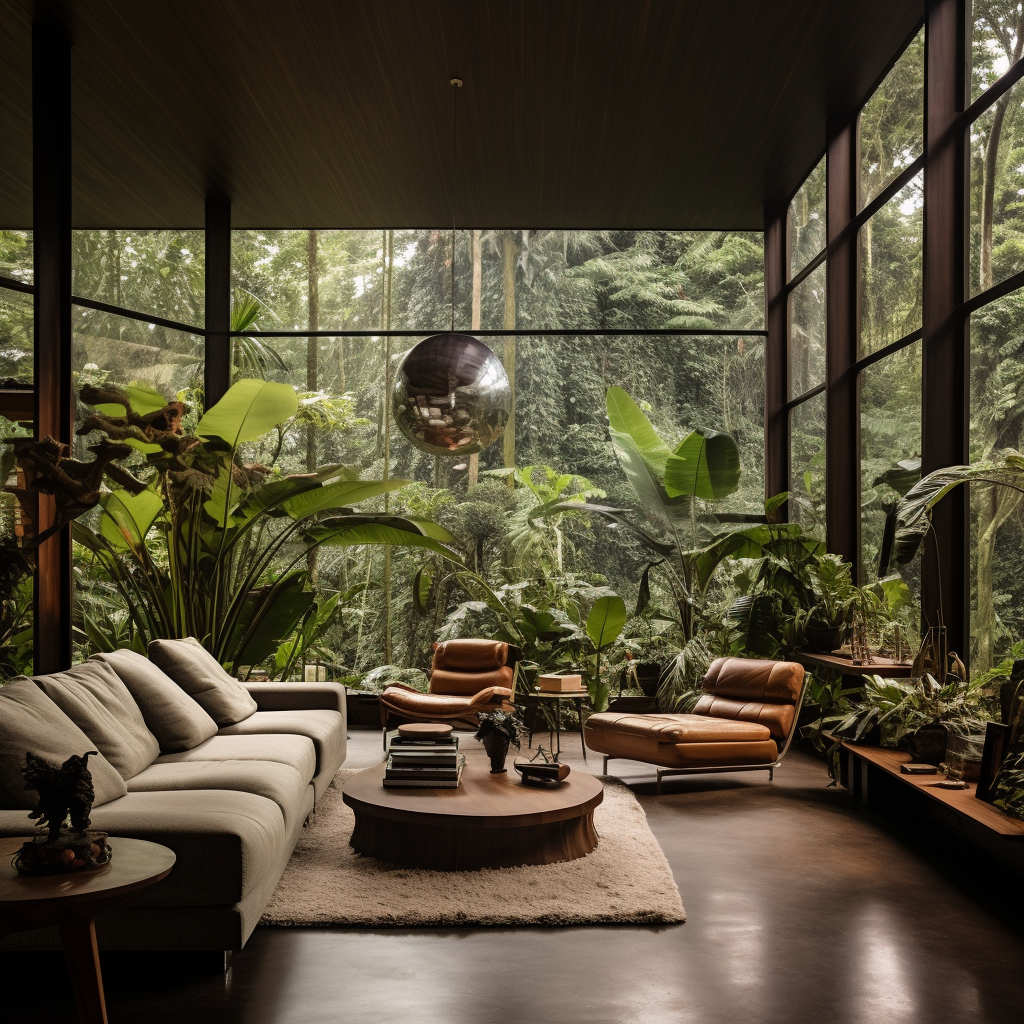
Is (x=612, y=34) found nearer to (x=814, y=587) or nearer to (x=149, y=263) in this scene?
(x=814, y=587)

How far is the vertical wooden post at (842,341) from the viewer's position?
20.0 feet

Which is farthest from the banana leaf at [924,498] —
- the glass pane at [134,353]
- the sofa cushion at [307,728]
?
the glass pane at [134,353]

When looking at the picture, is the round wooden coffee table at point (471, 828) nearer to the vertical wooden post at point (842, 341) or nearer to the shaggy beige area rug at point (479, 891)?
the shaggy beige area rug at point (479, 891)

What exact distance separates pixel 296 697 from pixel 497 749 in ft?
4.65

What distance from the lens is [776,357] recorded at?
25.6 ft

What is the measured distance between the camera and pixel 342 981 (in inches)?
109

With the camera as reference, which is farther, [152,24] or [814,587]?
[814,587]

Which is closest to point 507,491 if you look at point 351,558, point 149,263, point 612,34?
point 351,558

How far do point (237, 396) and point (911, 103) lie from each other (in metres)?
3.87

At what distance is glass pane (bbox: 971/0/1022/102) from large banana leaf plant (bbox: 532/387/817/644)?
2765 mm

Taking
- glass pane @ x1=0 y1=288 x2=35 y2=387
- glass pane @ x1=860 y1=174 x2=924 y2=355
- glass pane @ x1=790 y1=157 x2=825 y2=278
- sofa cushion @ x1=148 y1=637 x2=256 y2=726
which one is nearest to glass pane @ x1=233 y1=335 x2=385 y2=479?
glass pane @ x1=0 y1=288 x2=35 y2=387

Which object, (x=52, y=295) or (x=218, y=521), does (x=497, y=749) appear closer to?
(x=218, y=521)

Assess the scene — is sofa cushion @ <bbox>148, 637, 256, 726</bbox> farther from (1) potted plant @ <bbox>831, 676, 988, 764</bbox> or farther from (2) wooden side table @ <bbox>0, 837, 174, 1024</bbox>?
(1) potted plant @ <bbox>831, 676, 988, 764</bbox>

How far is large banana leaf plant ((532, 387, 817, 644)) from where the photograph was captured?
6688mm
